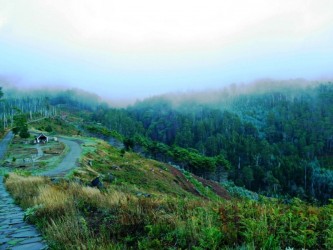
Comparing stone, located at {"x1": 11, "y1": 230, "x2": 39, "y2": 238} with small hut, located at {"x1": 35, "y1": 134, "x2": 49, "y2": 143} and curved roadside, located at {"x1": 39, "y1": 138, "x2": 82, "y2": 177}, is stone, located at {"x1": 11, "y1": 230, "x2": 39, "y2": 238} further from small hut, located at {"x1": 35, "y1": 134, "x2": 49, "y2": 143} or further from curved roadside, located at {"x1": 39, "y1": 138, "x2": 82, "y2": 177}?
small hut, located at {"x1": 35, "y1": 134, "x2": 49, "y2": 143}

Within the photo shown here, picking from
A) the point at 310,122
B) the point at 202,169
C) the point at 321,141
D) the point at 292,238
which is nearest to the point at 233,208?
the point at 292,238

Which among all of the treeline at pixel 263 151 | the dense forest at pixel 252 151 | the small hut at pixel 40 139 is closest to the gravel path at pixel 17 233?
the dense forest at pixel 252 151

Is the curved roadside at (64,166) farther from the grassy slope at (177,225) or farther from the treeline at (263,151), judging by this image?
the treeline at (263,151)

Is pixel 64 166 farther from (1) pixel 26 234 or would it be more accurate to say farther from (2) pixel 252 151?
(2) pixel 252 151

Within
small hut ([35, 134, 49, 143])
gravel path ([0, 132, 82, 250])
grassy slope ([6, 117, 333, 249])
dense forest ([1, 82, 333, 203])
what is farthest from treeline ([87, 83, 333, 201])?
gravel path ([0, 132, 82, 250])

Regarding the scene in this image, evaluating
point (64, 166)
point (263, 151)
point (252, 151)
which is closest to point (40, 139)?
point (64, 166)

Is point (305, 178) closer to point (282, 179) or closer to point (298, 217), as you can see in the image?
point (282, 179)

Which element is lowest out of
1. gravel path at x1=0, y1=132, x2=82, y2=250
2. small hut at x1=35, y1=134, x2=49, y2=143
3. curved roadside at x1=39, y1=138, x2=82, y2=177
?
small hut at x1=35, y1=134, x2=49, y2=143

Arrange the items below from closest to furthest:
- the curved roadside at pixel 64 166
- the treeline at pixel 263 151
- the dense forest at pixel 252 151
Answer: the curved roadside at pixel 64 166 < the dense forest at pixel 252 151 < the treeline at pixel 263 151

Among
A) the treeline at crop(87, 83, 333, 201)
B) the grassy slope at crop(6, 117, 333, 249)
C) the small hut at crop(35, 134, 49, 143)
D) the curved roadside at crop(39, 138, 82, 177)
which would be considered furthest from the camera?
the treeline at crop(87, 83, 333, 201)

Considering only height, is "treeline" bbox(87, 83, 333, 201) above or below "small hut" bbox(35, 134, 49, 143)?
below

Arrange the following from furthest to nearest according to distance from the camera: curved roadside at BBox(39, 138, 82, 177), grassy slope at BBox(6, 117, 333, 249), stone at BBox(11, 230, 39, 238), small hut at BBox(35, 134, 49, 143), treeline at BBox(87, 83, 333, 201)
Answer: treeline at BBox(87, 83, 333, 201) < small hut at BBox(35, 134, 49, 143) < curved roadside at BBox(39, 138, 82, 177) < stone at BBox(11, 230, 39, 238) < grassy slope at BBox(6, 117, 333, 249)

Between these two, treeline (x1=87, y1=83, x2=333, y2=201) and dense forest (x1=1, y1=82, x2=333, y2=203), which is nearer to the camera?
dense forest (x1=1, y1=82, x2=333, y2=203)

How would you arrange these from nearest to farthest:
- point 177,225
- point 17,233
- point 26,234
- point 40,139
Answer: point 177,225 → point 26,234 → point 17,233 → point 40,139
